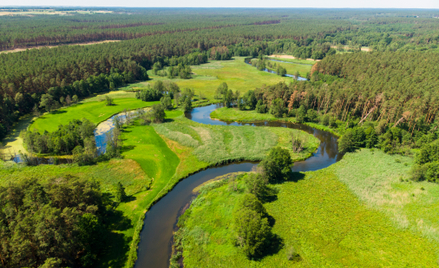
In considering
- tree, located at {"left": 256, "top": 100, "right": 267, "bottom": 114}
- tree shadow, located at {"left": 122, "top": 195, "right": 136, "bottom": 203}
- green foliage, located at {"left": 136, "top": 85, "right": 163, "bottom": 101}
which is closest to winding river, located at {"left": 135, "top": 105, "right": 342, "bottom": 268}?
tree shadow, located at {"left": 122, "top": 195, "right": 136, "bottom": 203}

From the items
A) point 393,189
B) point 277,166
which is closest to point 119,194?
point 277,166

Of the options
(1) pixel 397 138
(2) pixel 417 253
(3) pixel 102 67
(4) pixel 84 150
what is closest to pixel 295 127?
(1) pixel 397 138

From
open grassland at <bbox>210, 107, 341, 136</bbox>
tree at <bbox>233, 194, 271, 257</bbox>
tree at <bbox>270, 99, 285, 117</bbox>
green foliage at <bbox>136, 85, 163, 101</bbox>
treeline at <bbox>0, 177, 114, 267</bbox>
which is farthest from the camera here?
green foliage at <bbox>136, 85, 163, 101</bbox>

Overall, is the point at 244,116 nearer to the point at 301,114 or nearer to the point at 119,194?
→ the point at 301,114

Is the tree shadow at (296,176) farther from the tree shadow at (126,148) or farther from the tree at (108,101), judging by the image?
the tree at (108,101)

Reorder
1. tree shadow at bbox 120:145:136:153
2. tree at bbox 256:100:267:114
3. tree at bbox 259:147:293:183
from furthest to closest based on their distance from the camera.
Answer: tree at bbox 256:100:267:114, tree shadow at bbox 120:145:136:153, tree at bbox 259:147:293:183

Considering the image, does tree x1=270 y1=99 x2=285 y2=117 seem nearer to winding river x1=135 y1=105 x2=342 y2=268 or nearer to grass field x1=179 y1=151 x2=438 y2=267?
winding river x1=135 y1=105 x2=342 y2=268

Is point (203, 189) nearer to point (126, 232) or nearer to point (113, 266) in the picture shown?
point (126, 232)
